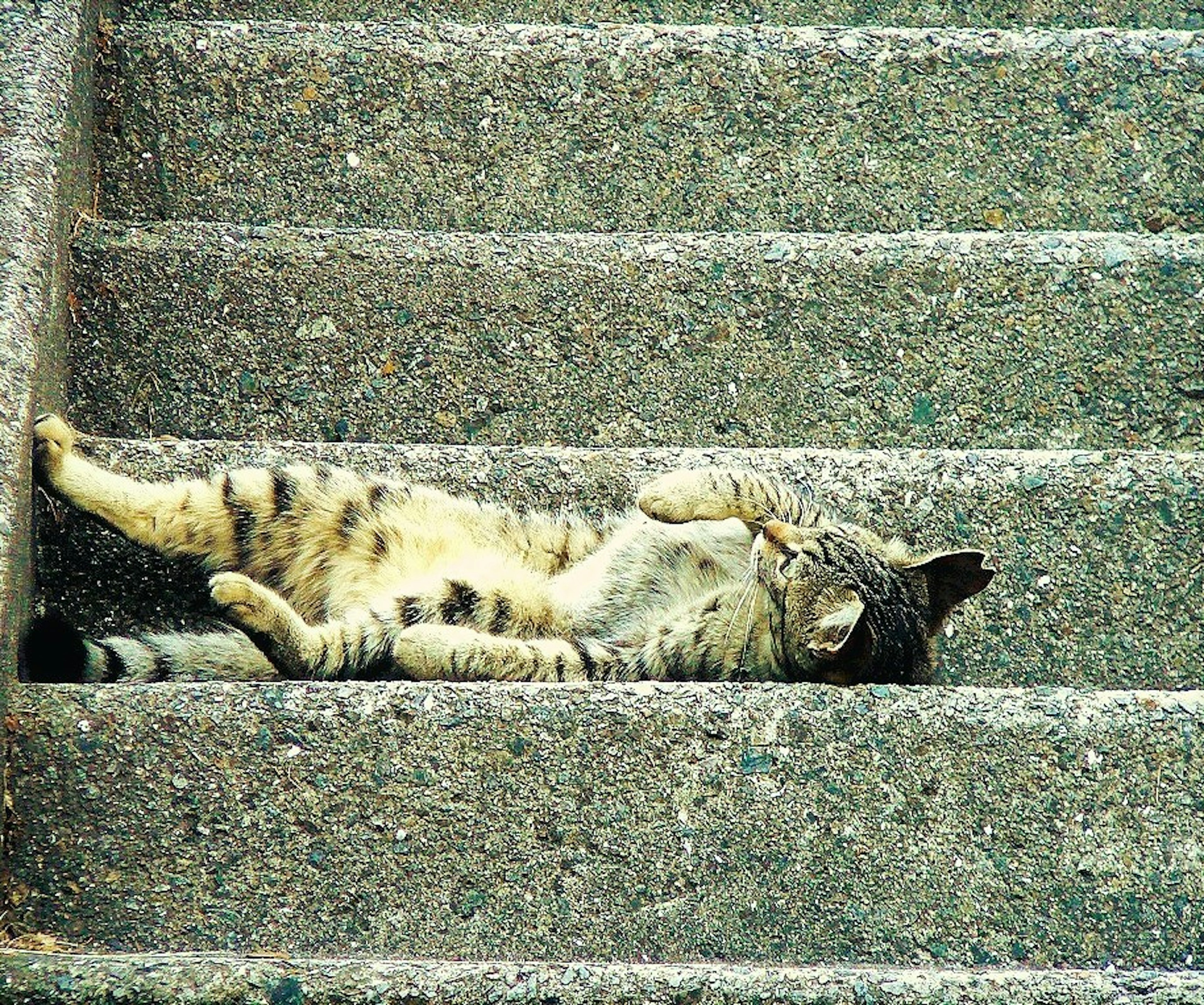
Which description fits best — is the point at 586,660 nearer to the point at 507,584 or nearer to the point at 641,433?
the point at 507,584

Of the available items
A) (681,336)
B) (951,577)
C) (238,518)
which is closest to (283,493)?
(238,518)

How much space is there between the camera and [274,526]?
2.83 meters

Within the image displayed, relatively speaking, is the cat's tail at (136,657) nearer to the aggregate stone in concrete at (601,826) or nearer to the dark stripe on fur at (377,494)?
the aggregate stone in concrete at (601,826)

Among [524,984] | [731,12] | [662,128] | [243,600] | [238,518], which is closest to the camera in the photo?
[524,984]

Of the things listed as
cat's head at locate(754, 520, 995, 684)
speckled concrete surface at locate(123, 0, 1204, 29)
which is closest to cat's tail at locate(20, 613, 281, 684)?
cat's head at locate(754, 520, 995, 684)

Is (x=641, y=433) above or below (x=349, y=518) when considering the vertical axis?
above

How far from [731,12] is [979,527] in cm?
152

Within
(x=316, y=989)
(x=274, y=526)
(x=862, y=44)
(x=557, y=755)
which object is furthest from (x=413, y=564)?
(x=862, y=44)

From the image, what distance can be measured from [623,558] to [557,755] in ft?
2.78

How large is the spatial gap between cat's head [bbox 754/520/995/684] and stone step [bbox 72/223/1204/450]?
11.6 inches

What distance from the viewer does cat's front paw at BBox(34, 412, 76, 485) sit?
2.57m

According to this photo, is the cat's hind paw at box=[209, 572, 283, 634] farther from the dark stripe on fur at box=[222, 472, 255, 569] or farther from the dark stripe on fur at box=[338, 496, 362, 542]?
the dark stripe on fur at box=[338, 496, 362, 542]

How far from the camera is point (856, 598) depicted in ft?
8.64

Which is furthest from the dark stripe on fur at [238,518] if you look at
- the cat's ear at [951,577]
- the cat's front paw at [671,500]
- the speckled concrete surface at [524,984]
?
the cat's ear at [951,577]
